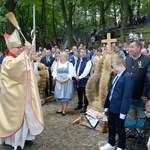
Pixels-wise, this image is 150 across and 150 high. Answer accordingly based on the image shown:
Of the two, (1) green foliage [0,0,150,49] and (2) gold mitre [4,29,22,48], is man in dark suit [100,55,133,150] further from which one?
(1) green foliage [0,0,150,49]

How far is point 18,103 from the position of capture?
236 inches

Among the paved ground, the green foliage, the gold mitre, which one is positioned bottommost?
the paved ground

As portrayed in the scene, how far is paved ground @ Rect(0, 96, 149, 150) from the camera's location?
20.1ft

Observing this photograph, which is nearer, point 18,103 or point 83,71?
point 18,103

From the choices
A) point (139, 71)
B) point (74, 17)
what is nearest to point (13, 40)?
point (139, 71)

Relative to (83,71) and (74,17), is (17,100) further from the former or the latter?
(74,17)

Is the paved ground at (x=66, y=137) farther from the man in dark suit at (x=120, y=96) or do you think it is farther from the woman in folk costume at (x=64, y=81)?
the man in dark suit at (x=120, y=96)

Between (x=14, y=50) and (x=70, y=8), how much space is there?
20.1 m

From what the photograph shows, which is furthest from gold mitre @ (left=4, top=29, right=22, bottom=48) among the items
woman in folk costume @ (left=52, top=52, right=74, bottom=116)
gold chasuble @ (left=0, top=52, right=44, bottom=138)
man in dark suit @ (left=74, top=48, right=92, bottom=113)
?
man in dark suit @ (left=74, top=48, right=92, bottom=113)

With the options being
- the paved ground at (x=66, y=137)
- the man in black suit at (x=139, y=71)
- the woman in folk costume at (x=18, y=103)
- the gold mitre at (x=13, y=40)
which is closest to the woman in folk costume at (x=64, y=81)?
the paved ground at (x=66, y=137)

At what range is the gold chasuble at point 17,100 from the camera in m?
5.96

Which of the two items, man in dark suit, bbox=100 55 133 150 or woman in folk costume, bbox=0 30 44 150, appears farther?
woman in folk costume, bbox=0 30 44 150

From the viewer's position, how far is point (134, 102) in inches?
240

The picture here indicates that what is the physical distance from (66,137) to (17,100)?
1.47m
